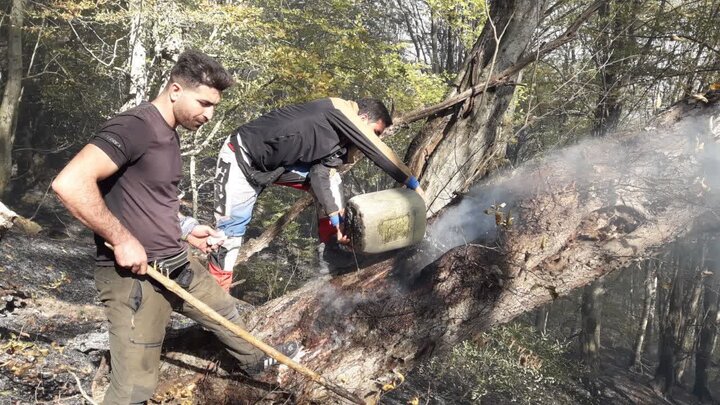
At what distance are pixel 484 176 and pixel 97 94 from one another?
41.3ft

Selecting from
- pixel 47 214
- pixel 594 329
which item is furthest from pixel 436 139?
pixel 47 214

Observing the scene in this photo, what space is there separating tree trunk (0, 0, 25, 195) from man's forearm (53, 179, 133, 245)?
1060 cm

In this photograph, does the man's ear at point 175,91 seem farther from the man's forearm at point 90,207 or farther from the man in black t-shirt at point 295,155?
the man in black t-shirt at point 295,155

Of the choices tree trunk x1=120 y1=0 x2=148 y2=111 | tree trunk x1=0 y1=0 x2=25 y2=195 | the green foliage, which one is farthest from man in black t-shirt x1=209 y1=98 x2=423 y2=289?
tree trunk x1=0 y1=0 x2=25 y2=195

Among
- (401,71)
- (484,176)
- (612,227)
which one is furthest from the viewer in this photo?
(401,71)

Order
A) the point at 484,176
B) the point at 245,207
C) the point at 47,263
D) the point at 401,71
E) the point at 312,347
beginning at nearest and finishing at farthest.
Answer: the point at 312,347 → the point at 245,207 → the point at 484,176 → the point at 47,263 → the point at 401,71

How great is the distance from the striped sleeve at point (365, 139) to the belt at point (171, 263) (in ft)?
4.75

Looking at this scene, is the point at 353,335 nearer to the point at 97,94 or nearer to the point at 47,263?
the point at 47,263

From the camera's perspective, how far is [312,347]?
Result: 307cm

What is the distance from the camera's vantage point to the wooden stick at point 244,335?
90.8 inches

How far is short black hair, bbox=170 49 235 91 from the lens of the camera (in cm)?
221

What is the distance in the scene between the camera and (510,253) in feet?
10.8

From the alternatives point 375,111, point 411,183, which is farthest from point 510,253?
point 375,111

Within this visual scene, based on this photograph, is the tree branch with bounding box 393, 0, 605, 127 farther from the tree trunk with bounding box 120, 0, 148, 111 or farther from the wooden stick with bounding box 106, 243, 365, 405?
the tree trunk with bounding box 120, 0, 148, 111
